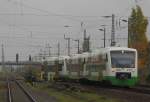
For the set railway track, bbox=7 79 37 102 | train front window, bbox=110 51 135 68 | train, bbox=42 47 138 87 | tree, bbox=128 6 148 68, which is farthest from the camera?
tree, bbox=128 6 148 68

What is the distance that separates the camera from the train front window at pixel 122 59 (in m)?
41.8

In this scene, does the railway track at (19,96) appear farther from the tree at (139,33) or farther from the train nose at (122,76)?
the tree at (139,33)

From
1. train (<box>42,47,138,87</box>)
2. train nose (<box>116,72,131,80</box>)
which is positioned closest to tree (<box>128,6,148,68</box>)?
train (<box>42,47,138,87</box>)

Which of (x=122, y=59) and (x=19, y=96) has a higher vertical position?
(x=122, y=59)

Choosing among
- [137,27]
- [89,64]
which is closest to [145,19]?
[137,27]

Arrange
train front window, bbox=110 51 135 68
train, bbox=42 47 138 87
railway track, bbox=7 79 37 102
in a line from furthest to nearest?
train front window, bbox=110 51 135 68 < train, bbox=42 47 138 87 < railway track, bbox=7 79 37 102

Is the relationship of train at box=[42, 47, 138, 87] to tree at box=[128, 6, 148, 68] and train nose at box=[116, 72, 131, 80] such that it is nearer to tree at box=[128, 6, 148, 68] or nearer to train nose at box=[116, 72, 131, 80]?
train nose at box=[116, 72, 131, 80]

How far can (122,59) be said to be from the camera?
1657 inches

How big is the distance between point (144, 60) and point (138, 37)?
7.28m

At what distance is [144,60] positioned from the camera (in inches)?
2997

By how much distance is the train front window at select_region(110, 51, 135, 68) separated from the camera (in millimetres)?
41844

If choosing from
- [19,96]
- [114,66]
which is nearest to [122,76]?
[114,66]

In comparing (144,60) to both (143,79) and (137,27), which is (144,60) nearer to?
(137,27)

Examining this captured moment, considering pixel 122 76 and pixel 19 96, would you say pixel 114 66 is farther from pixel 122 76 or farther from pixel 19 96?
pixel 19 96
